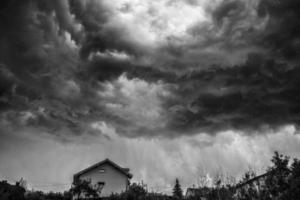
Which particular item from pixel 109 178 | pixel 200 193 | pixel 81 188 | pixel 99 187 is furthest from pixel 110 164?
pixel 200 193

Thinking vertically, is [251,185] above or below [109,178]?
below

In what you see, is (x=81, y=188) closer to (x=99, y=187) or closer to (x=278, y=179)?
(x=99, y=187)

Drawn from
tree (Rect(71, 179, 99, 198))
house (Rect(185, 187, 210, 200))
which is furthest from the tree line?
tree (Rect(71, 179, 99, 198))

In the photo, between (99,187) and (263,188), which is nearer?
(263,188)

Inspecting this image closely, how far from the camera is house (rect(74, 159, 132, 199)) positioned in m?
37.9

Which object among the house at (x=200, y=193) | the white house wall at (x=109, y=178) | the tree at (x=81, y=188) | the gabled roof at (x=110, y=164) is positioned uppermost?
the gabled roof at (x=110, y=164)

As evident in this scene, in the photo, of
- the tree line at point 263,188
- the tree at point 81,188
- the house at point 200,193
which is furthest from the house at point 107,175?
the house at point 200,193

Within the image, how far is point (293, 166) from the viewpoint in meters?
13.9

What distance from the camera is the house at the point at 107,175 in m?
37.9

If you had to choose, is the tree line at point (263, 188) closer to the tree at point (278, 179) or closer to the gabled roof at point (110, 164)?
the tree at point (278, 179)

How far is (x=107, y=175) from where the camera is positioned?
3853 centimetres

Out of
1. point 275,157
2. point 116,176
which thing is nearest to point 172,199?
point 275,157

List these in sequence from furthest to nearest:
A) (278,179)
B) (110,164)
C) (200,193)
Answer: (110,164) < (200,193) < (278,179)

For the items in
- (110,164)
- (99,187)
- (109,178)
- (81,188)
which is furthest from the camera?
(110,164)
